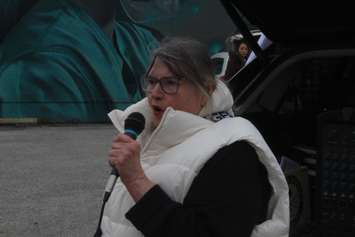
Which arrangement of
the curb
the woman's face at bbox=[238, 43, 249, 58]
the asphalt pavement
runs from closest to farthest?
the asphalt pavement < the woman's face at bbox=[238, 43, 249, 58] < the curb

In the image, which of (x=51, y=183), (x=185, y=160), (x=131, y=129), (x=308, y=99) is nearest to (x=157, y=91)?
(x=131, y=129)

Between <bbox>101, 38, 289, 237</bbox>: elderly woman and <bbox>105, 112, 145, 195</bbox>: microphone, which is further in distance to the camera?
<bbox>105, 112, 145, 195</bbox>: microphone

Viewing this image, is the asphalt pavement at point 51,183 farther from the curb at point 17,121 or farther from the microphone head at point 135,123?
the microphone head at point 135,123

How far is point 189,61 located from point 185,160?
1.12 feet

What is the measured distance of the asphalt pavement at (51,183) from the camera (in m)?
5.98

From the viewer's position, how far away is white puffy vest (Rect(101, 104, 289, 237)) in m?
1.92

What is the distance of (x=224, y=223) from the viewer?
5.99 feet

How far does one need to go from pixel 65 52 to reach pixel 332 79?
12952mm

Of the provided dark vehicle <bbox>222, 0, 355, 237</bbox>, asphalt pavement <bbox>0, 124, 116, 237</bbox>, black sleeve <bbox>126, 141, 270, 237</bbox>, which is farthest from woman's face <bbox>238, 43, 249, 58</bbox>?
black sleeve <bbox>126, 141, 270, 237</bbox>

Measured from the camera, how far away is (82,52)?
53.2ft

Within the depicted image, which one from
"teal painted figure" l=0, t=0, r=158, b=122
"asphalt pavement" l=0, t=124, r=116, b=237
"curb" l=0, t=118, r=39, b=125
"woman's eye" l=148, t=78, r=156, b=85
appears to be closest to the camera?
"woman's eye" l=148, t=78, r=156, b=85

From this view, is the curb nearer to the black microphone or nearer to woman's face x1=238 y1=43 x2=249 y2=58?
woman's face x1=238 y1=43 x2=249 y2=58

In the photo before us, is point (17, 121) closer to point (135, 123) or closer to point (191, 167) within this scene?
point (135, 123)

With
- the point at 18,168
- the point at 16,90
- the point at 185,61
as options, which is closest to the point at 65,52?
the point at 16,90
